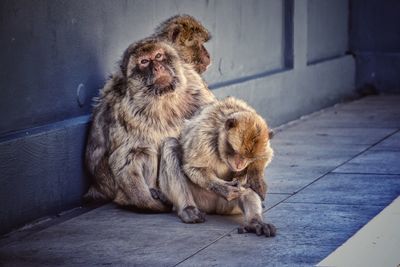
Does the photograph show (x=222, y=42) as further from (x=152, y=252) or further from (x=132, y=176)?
(x=152, y=252)

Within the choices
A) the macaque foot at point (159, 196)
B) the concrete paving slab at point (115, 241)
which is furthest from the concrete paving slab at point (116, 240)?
the macaque foot at point (159, 196)

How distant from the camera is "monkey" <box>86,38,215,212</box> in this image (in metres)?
8.30

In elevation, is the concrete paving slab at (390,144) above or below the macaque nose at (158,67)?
below

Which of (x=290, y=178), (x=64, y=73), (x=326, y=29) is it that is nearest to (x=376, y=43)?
(x=326, y=29)

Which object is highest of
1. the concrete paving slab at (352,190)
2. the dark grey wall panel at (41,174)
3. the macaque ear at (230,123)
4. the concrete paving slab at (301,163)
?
the macaque ear at (230,123)

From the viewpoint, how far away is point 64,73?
8.73 metres

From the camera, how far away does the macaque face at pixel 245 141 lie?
7352 mm

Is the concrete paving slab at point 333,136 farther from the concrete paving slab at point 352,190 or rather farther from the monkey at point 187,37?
the monkey at point 187,37

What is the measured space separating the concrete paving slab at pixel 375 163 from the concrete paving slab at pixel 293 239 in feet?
5.04

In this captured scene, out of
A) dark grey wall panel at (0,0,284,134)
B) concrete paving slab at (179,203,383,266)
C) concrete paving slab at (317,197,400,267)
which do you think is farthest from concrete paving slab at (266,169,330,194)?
dark grey wall panel at (0,0,284,134)

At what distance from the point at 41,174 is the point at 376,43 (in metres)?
8.18

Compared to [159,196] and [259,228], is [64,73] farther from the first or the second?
[259,228]

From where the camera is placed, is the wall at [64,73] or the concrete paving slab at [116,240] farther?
the wall at [64,73]

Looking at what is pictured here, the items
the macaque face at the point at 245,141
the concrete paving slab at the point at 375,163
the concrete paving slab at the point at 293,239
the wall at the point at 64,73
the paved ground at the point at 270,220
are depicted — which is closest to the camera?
the concrete paving slab at the point at 293,239
